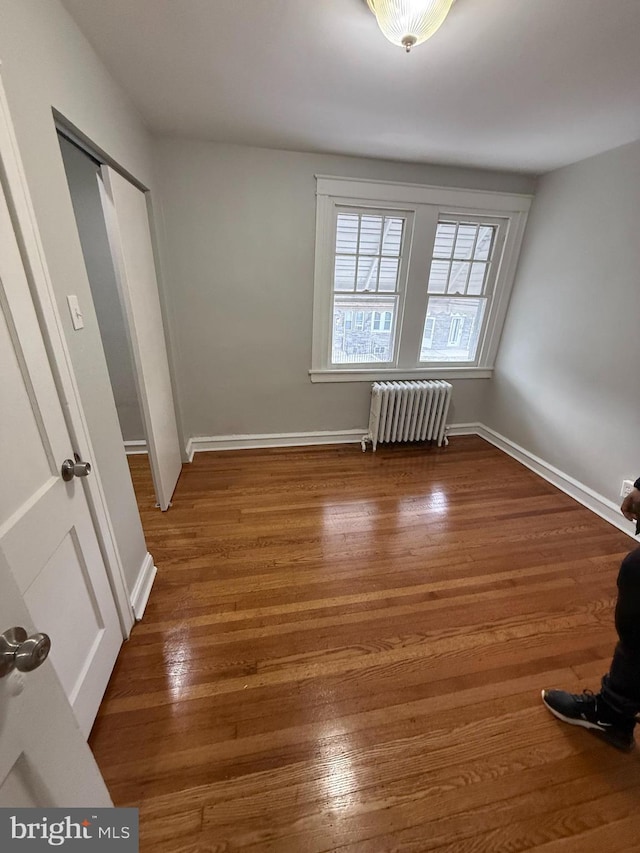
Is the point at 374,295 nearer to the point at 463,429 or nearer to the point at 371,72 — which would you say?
the point at 371,72

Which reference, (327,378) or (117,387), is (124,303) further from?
(327,378)

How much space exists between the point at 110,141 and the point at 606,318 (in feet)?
10.4

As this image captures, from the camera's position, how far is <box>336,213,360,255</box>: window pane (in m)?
2.74

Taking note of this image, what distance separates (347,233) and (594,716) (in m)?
3.18

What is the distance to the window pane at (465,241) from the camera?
2990 mm

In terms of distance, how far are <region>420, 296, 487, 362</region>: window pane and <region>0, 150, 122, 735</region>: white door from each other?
3.01 m

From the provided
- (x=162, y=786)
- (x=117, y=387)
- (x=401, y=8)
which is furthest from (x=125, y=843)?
(x=117, y=387)

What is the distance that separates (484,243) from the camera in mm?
3082

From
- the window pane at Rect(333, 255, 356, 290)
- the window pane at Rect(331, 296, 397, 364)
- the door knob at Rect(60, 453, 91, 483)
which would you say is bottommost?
the door knob at Rect(60, 453, 91, 483)

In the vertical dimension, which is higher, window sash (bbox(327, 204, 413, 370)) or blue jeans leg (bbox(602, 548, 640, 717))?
window sash (bbox(327, 204, 413, 370))

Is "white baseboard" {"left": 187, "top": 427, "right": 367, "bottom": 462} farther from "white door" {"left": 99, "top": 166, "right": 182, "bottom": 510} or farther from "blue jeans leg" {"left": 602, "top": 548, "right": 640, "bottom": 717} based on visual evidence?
"blue jeans leg" {"left": 602, "top": 548, "right": 640, "bottom": 717}

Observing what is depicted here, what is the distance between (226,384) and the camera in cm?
297

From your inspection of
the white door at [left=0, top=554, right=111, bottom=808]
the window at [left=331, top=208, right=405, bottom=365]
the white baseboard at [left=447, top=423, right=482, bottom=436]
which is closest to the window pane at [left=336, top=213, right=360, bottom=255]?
the window at [left=331, top=208, right=405, bottom=365]

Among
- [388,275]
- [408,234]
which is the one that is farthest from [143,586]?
[408,234]
